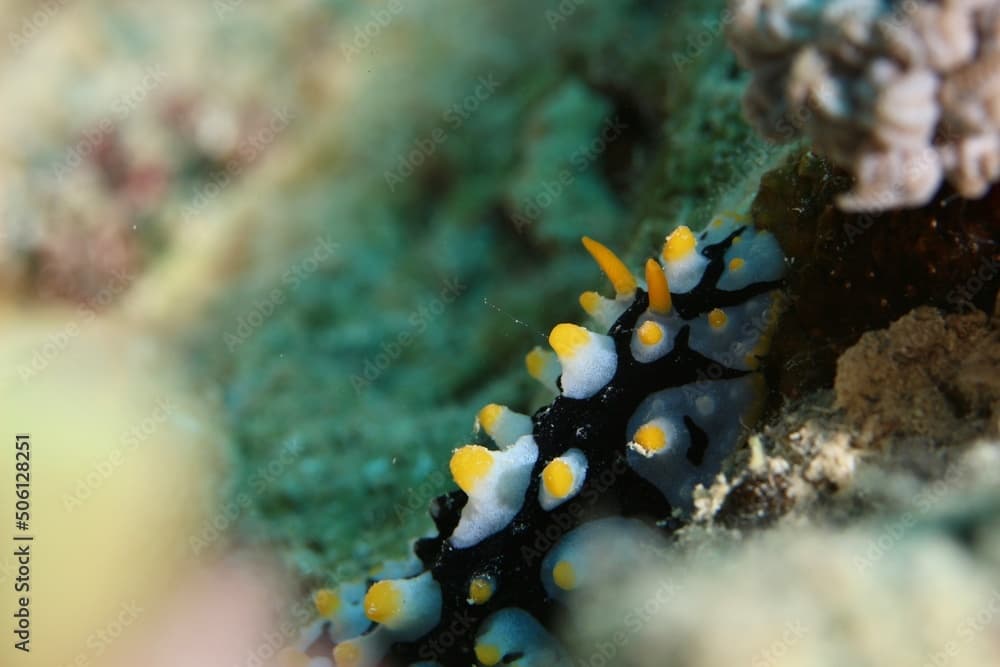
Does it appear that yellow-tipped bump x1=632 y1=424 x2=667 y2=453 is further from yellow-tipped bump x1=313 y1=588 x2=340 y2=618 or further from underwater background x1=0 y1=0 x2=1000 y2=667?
yellow-tipped bump x1=313 y1=588 x2=340 y2=618

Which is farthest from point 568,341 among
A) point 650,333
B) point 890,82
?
point 890,82

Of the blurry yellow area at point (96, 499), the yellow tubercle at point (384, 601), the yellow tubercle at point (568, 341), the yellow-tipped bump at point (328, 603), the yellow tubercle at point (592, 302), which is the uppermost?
the blurry yellow area at point (96, 499)

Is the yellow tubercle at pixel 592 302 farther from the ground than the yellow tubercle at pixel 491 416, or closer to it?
farther from the ground

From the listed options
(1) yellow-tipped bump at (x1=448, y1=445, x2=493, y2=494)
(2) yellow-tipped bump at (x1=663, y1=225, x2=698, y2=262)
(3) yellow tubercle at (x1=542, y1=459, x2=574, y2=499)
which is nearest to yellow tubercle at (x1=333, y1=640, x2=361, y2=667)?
(1) yellow-tipped bump at (x1=448, y1=445, x2=493, y2=494)

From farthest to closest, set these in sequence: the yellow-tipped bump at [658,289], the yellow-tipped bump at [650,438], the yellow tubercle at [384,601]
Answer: the yellow tubercle at [384,601] < the yellow-tipped bump at [658,289] < the yellow-tipped bump at [650,438]

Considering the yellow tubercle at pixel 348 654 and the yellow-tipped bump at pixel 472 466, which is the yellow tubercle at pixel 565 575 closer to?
the yellow-tipped bump at pixel 472 466


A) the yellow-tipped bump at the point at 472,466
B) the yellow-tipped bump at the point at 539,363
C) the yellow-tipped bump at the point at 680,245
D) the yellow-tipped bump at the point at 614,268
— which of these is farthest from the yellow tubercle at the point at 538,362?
the yellow-tipped bump at the point at 680,245
